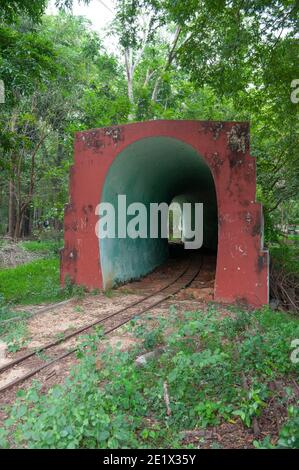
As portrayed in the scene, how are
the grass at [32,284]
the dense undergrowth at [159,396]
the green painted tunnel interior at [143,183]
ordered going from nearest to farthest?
the dense undergrowth at [159,396] → the grass at [32,284] → the green painted tunnel interior at [143,183]

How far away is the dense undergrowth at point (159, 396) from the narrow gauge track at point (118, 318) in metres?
0.47

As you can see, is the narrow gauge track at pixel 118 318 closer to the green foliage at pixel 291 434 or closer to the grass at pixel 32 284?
the grass at pixel 32 284

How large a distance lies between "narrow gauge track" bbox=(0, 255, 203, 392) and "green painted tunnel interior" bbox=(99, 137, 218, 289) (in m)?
1.13

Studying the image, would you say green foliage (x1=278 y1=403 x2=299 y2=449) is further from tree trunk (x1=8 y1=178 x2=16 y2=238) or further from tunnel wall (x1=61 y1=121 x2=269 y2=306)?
tree trunk (x1=8 y1=178 x2=16 y2=238)

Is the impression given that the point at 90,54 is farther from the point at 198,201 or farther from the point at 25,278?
the point at 25,278

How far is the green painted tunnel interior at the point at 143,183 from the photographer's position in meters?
9.12

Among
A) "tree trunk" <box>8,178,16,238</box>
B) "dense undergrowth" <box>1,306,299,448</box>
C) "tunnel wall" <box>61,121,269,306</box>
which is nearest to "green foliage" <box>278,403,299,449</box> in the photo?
"dense undergrowth" <box>1,306,299,448</box>

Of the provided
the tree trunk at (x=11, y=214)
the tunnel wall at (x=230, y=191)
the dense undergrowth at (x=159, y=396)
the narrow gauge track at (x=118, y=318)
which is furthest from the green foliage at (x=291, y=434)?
the tree trunk at (x=11, y=214)

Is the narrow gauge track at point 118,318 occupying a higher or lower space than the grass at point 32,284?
lower

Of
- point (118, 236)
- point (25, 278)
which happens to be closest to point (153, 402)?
point (118, 236)

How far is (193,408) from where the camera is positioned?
3.81 m

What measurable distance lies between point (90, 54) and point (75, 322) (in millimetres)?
14654

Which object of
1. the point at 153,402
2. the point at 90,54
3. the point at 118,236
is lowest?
the point at 153,402

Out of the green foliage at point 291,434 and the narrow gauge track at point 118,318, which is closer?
the green foliage at point 291,434
